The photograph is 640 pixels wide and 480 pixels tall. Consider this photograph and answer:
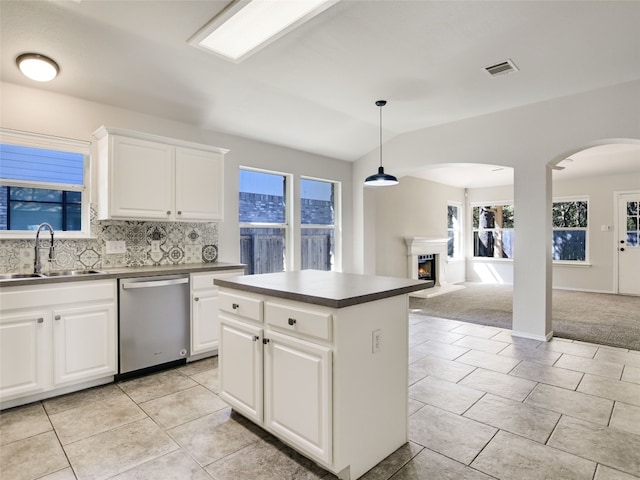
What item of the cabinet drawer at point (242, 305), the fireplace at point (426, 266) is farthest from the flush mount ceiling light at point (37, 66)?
the fireplace at point (426, 266)

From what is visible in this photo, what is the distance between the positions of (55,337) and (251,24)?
2751 mm

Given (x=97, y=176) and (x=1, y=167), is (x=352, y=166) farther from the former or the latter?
(x=1, y=167)

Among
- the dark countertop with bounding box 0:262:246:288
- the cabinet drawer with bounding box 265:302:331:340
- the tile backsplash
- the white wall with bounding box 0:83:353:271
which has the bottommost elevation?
the cabinet drawer with bounding box 265:302:331:340

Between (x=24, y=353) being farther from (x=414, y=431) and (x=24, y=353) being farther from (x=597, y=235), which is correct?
(x=597, y=235)

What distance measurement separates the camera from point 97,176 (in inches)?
132

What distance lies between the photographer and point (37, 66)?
2.70 m

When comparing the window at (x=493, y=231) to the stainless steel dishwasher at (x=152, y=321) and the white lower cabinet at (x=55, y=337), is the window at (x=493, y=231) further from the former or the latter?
the white lower cabinet at (x=55, y=337)

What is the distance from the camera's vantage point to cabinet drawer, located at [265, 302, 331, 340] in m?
1.73

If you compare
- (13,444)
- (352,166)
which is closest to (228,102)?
(352,166)

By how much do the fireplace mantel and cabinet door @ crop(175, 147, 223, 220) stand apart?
14.2ft

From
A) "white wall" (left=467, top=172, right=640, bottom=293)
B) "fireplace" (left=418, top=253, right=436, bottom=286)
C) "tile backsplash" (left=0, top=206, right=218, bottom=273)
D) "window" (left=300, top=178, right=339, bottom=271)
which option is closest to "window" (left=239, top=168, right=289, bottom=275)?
"window" (left=300, top=178, right=339, bottom=271)

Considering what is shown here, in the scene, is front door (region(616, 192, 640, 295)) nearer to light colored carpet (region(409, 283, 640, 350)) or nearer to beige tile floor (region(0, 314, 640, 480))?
light colored carpet (region(409, 283, 640, 350))

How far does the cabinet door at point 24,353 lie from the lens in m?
2.46

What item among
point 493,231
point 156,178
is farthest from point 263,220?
point 493,231
